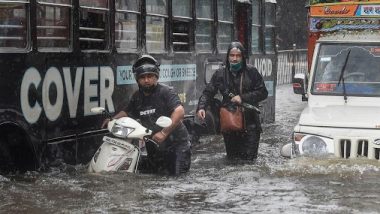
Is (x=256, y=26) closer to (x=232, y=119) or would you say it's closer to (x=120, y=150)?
(x=232, y=119)

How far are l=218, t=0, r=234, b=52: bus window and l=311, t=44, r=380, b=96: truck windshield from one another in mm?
4489

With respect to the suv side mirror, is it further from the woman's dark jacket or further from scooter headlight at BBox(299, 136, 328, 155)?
scooter headlight at BBox(299, 136, 328, 155)

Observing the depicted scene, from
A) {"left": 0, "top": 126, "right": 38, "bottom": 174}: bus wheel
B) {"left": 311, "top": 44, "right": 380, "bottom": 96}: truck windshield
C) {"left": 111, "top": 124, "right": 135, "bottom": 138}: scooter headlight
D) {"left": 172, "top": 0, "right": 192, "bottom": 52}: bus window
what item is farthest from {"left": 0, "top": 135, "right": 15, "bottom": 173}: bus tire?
{"left": 172, "top": 0, "right": 192, "bottom": 52}: bus window

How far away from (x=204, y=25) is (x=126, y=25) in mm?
2975

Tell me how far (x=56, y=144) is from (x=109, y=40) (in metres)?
1.85

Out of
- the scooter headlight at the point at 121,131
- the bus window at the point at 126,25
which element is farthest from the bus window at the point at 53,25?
the scooter headlight at the point at 121,131

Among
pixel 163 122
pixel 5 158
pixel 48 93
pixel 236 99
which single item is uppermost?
pixel 48 93

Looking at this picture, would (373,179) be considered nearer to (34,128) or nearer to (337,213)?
(337,213)

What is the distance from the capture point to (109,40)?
10648mm

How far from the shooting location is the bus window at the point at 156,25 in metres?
11.8

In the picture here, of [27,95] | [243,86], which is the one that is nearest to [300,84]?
[243,86]

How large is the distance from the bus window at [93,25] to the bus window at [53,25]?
0.26m

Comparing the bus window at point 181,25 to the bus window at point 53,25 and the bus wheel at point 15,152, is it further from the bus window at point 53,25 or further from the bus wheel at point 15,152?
the bus wheel at point 15,152

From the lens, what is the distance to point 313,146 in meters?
8.71
